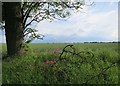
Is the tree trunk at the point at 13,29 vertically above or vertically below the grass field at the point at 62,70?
above

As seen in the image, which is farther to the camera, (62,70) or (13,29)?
(13,29)

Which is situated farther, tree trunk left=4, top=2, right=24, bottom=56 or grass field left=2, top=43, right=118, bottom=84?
tree trunk left=4, top=2, right=24, bottom=56

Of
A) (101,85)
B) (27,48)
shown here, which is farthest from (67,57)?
(27,48)

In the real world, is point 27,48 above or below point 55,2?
below

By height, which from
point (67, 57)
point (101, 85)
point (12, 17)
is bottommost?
point (101, 85)

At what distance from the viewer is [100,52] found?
1220 centimetres

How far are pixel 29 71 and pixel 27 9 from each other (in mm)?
5508

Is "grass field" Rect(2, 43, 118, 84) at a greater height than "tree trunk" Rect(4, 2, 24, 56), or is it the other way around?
"tree trunk" Rect(4, 2, 24, 56)

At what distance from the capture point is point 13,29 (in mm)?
13422

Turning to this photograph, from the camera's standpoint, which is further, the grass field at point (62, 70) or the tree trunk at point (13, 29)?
the tree trunk at point (13, 29)

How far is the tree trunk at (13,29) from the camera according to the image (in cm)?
1334

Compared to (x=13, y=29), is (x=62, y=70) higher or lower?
lower

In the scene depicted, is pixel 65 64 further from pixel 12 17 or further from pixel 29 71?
pixel 12 17

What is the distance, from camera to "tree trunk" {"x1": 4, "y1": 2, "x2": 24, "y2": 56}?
→ 13336mm
